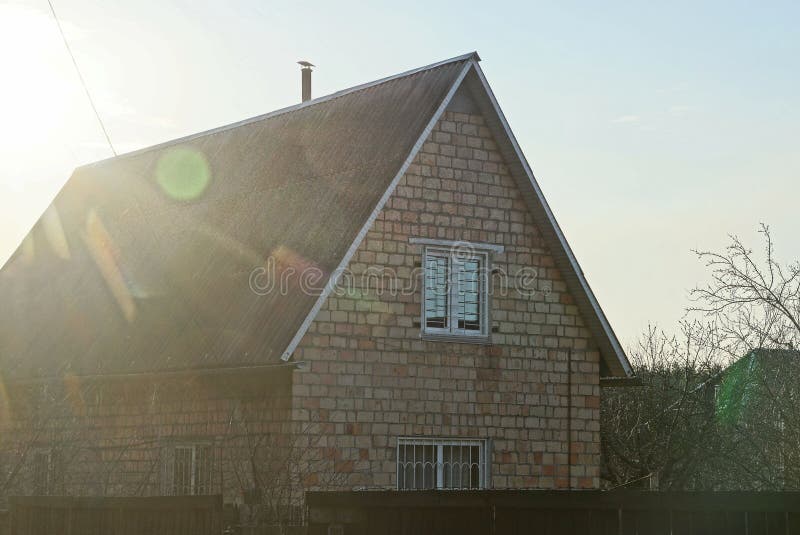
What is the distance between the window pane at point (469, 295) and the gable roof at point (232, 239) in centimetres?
136

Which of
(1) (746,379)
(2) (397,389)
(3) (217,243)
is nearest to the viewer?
(2) (397,389)

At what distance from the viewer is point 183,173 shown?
85.7 ft

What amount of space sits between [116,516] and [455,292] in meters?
7.79

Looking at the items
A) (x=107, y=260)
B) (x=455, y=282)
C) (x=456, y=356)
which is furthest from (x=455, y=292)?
(x=107, y=260)

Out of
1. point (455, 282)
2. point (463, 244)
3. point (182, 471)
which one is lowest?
point (182, 471)

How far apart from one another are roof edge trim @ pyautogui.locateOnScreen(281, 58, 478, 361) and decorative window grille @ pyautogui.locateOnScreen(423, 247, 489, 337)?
1246mm

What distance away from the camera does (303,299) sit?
18906 millimetres

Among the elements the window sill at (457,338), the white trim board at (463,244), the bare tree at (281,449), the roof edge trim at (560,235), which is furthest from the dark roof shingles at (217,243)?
the window sill at (457,338)

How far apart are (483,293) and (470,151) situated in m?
2.09

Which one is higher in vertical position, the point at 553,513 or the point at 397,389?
the point at 397,389

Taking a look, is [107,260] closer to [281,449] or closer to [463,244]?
[463,244]

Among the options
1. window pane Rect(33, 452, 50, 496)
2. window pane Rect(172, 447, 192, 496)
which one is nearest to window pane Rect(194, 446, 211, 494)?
window pane Rect(172, 447, 192, 496)

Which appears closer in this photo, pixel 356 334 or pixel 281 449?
pixel 281 449

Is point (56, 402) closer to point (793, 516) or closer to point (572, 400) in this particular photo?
point (572, 400)
